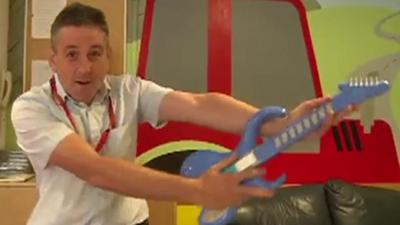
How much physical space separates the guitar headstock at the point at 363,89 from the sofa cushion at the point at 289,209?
6.28 feet

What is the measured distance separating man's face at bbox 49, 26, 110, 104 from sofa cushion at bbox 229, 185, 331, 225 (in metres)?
1.57

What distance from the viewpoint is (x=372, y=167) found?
3512mm

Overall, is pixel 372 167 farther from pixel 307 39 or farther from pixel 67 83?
pixel 67 83

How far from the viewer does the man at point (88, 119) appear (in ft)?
4.67

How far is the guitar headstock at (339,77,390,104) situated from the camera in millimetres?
1093

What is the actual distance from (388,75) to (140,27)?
1.58m

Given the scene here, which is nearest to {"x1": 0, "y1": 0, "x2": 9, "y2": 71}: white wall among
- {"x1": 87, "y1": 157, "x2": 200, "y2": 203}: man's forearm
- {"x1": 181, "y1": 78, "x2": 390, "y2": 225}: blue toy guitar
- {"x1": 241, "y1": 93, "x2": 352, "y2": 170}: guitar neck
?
{"x1": 87, "y1": 157, "x2": 200, "y2": 203}: man's forearm

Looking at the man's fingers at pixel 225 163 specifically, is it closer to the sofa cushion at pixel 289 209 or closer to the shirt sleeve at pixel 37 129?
the shirt sleeve at pixel 37 129

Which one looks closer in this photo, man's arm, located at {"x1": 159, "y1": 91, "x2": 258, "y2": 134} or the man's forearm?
the man's forearm

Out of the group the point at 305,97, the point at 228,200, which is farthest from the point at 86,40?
the point at 305,97

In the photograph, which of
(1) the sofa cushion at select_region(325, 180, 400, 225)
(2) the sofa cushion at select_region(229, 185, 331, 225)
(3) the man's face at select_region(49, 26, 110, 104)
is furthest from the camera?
(1) the sofa cushion at select_region(325, 180, 400, 225)

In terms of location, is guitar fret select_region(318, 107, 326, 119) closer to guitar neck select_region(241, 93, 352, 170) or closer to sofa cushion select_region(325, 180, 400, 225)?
guitar neck select_region(241, 93, 352, 170)

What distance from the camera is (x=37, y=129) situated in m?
1.49

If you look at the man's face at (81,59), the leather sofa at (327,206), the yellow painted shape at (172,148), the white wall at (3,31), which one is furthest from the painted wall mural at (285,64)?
the man's face at (81,59)
